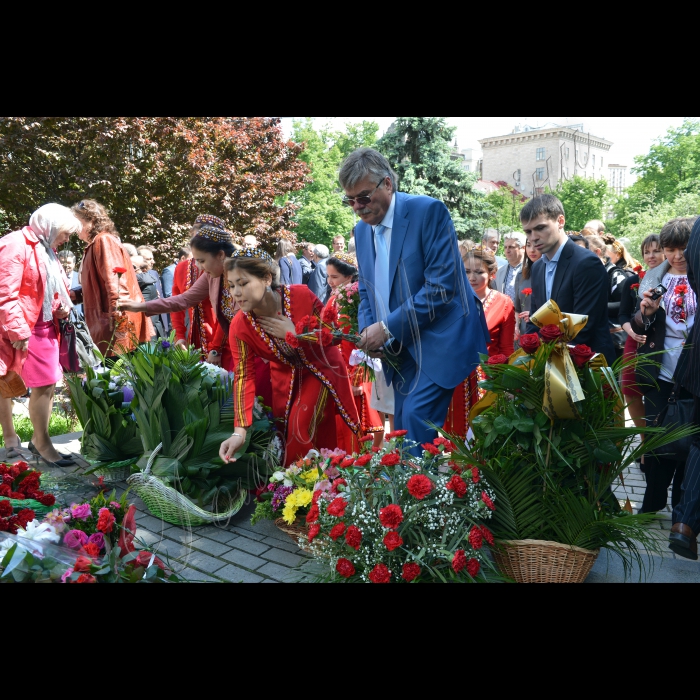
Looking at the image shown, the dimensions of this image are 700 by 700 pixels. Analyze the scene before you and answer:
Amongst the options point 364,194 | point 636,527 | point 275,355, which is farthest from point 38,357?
point 636,527

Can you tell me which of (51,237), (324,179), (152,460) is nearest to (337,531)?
(152,460)

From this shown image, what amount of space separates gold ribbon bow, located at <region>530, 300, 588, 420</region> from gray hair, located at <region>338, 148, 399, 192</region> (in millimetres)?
1076

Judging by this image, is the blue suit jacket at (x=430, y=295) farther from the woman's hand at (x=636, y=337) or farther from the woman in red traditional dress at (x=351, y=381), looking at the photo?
the woman's hand at (x=636, y=337)

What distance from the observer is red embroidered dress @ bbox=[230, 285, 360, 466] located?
3732 mm

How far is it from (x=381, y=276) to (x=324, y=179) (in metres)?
0.67

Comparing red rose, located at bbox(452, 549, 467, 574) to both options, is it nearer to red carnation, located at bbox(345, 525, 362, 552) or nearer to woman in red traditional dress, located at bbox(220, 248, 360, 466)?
red carnation, located at bbox(345, 525, 362, 552)

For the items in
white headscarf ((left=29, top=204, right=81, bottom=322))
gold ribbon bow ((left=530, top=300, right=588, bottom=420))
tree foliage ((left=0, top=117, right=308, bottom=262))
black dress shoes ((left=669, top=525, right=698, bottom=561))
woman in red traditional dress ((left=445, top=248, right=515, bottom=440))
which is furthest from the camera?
white headscarf ((left=29, top=204, right=81, bottom=322))

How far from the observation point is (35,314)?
4.64 metres

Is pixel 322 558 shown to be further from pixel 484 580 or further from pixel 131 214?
pixel 131 214

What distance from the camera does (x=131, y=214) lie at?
4.66m

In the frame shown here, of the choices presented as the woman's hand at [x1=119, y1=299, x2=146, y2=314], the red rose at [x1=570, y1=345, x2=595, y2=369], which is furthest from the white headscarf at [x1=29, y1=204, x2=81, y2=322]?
the red rose at [x1=570, y1=345, x2=595, y2=369]

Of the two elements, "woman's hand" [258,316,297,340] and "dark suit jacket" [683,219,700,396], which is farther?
"woman's hand" [258,316,297,340]

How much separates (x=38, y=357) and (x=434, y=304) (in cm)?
320

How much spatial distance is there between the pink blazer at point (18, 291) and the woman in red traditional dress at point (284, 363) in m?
1.75
